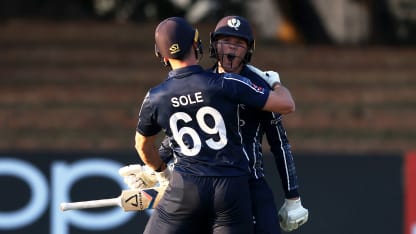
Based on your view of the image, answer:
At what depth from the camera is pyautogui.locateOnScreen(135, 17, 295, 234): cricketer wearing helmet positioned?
5.10 metres

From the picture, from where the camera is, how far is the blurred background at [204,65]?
9008 mm

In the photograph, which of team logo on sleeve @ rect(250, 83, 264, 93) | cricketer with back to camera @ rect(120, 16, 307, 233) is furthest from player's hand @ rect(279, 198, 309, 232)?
team logo on sleeve @ rect(250, 83, 264, 93)

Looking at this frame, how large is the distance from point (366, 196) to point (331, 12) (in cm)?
1150

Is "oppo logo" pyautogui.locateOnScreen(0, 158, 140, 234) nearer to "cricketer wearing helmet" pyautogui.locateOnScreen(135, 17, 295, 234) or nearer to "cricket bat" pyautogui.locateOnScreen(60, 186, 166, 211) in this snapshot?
"cricket bat" pyautogui.locateOnScreen(60, 186, 166, 211)

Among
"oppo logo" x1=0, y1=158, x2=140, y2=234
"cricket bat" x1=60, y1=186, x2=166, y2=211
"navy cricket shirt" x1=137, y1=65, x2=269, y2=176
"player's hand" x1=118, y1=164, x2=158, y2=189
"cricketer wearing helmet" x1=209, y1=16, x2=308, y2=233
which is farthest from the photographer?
"oppo logo" x1=0, y1=158, x2=140, y2=234

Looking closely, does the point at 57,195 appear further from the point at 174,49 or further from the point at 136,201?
the point at 174,49

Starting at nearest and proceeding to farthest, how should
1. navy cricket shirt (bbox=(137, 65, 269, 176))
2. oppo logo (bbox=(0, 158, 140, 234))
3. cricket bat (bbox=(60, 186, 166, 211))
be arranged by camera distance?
1. navy cricket shirt (bbox=(137, 65, 269, 176))
2. cricket bat (bbox=(60, 186, 166, 211))
3. oppo logo (bbox=(0, 158, 140, 234))

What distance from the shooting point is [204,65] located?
49.6 feet

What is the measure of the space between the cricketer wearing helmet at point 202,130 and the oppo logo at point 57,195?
379 cm

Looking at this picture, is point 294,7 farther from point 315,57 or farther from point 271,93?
point 271,93

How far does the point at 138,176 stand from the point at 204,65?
943 centimetres

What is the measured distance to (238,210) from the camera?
5.14 metres

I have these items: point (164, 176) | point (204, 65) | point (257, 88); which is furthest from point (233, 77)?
point (204, 65)

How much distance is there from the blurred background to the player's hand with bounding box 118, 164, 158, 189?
10.5 feet
